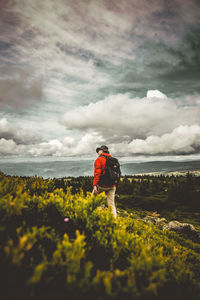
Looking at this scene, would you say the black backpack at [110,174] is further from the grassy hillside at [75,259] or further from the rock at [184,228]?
the rock at [184,228]

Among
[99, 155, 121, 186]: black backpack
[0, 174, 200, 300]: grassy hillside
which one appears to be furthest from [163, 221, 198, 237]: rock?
[99, 155, 121, 186]: black backpack

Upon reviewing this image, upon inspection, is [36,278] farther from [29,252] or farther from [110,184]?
[110,184]

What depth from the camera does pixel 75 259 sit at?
251cm

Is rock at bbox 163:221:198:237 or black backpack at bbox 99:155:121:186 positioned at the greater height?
black backpack at bbox 99:155:121:186

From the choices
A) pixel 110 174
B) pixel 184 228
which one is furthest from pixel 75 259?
pixel 184 228

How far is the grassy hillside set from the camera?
7.55 feet

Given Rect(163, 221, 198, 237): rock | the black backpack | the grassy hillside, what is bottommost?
Rect(163, 221, 198, 237): rock

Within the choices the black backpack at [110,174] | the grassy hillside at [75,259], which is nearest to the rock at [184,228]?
the grassy hillside at [75,259]

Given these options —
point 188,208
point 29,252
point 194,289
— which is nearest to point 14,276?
point 29,252

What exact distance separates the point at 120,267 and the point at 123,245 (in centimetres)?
54

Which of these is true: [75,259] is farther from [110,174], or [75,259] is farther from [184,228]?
[184,228]

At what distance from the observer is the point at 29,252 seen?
9.99ft

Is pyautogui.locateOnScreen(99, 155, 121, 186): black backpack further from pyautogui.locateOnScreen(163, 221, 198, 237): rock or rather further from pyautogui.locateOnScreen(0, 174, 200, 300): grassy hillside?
pyautogui.locateOnScreen(163, 221, 198, 237): rock

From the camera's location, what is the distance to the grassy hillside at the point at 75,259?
2.30m
